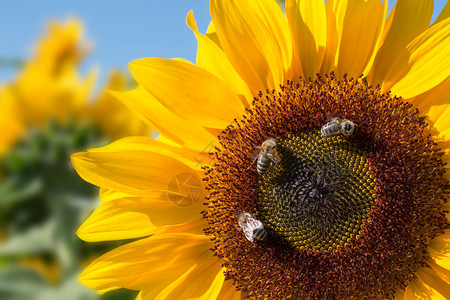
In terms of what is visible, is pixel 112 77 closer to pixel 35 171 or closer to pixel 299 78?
pixel 35 171

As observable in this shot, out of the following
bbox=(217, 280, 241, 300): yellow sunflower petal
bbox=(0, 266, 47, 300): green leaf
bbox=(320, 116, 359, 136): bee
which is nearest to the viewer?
bbox=(320, 116, 359, 136): bee

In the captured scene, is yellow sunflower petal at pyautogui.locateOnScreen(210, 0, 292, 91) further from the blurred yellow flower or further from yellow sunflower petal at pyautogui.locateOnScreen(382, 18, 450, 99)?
the blurred yellow flower

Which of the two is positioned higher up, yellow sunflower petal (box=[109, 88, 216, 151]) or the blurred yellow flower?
the blurred yellow flower

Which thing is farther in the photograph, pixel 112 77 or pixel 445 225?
pixel 112 77

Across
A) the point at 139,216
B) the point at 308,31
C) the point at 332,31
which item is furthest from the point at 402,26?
the point at 139,216

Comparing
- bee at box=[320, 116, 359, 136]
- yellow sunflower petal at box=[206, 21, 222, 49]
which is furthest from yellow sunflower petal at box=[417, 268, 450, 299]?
yellow sunflower petal at box=[206, 21, 222, 49]

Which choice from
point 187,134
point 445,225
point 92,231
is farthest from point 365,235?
point 92,231
